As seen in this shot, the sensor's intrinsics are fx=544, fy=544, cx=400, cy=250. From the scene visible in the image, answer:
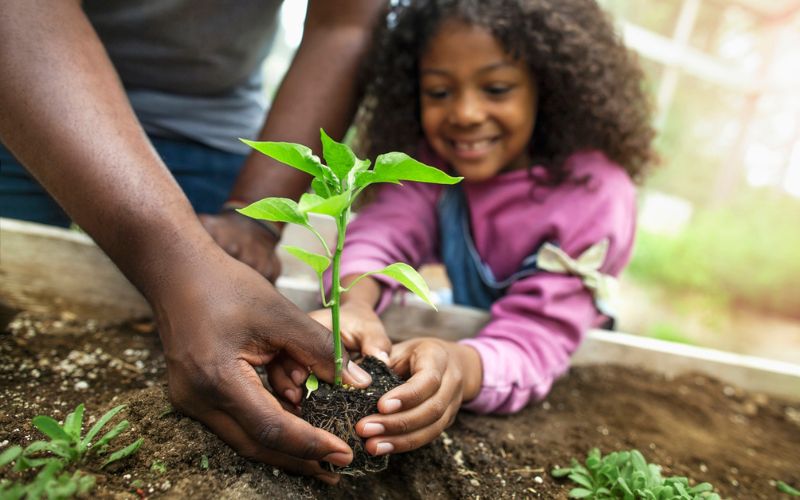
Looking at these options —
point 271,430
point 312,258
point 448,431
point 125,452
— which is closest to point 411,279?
point 312,258

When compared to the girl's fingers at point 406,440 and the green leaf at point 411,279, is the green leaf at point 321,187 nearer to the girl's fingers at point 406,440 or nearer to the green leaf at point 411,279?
the green leaf at point 411,279

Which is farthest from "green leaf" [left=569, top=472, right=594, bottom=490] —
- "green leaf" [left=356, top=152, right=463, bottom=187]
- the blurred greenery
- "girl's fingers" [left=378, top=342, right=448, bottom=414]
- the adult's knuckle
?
the blurred greenery

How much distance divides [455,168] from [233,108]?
0.98 meters

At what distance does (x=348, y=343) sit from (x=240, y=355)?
370 mm

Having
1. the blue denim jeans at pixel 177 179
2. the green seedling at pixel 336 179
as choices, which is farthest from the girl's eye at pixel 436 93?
the green seedling at pixel 336 179

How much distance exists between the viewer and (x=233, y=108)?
232 cm

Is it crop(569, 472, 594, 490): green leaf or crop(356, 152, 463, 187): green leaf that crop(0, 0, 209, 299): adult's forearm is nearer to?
crop(356, 152, 463, 187): green leaf

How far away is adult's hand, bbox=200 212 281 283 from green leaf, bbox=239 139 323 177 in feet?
2.50

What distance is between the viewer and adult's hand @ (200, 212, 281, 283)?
166cm

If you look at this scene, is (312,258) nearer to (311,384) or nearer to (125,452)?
(311,384)

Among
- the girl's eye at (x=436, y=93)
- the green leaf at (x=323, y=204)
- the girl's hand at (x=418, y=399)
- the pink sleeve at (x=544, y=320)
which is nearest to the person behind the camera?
the green leaf at (x=323, y=204)

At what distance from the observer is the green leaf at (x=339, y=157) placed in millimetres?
945

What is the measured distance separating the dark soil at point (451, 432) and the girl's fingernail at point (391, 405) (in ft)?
0.78

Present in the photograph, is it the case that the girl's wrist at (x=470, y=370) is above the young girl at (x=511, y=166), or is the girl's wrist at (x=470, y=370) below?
below
